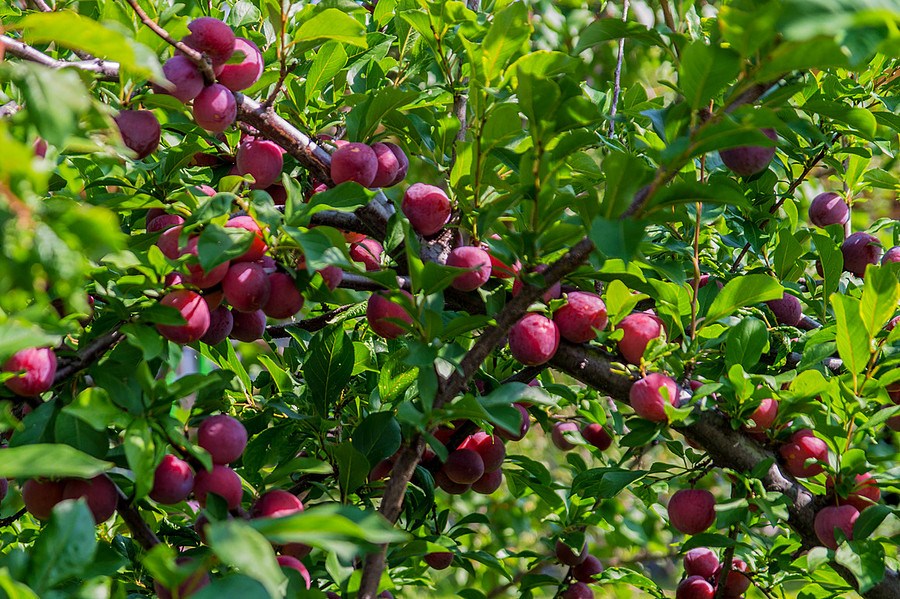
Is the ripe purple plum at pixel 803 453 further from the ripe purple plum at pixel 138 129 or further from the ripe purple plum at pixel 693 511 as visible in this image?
the ripe purple plum at pixel 138 129

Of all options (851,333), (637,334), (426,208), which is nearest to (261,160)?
(426,208)

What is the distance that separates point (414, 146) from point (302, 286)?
13.3 inches

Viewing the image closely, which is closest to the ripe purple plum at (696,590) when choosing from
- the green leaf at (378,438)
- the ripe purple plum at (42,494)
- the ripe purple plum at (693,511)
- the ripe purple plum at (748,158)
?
the ripe purple plum at (693,511)

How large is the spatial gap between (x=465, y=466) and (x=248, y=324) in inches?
12.9

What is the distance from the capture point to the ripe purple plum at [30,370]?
799 mm

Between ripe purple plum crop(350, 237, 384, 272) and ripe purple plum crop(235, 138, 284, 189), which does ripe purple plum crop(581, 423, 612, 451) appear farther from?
ripe purple plum crop(235, 138, 284, 189)

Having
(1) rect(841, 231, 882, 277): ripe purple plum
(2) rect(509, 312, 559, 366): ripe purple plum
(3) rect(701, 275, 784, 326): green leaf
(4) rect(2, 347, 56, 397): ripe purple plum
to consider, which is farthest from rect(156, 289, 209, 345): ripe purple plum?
(1) rect(841, 231, 882, 277): ripe purple plum

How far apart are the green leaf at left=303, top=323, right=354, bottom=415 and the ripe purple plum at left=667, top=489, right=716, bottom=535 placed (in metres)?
0.46

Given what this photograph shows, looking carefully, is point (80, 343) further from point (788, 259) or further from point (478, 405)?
point (788, 259)

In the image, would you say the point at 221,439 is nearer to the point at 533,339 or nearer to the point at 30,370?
the point at 30,370

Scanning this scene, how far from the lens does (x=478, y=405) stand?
0.82 m

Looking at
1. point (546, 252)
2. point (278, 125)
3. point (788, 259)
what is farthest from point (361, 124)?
point (788, 259)

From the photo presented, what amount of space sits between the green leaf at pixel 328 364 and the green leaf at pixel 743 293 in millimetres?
447

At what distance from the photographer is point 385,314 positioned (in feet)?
3.27
